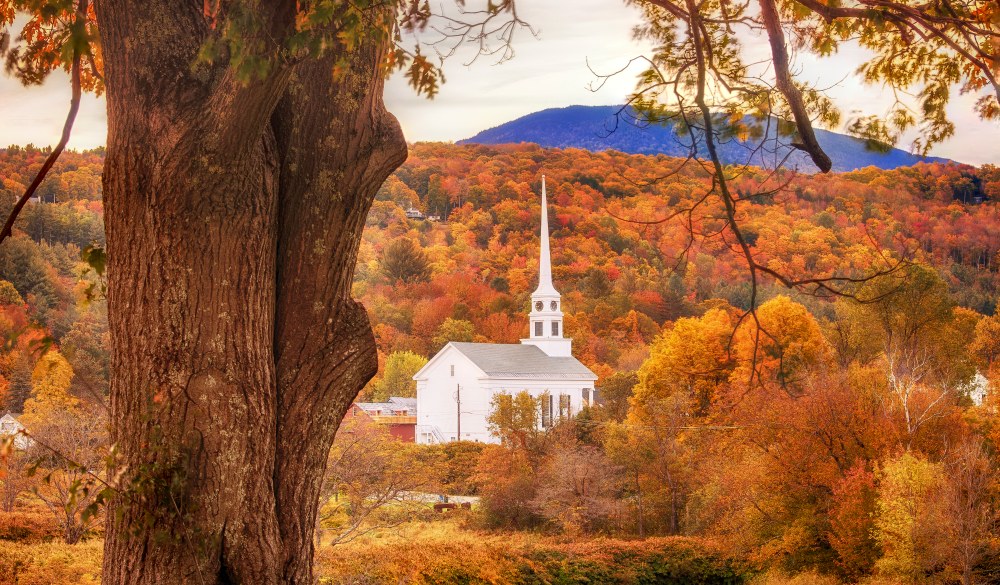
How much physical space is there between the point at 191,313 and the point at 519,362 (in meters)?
50.1

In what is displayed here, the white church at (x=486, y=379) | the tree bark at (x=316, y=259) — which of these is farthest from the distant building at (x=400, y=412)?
the tree bark at (x=316, y=259)

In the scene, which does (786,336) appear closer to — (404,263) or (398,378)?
(398,378)

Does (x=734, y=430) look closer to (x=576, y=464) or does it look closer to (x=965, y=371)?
(x=576, y=464)

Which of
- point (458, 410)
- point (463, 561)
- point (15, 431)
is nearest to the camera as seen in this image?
point (15, 431)

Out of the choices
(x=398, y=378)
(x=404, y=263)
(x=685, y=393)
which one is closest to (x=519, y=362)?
(x=398, y=378)

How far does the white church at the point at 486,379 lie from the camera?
51031 millimetres

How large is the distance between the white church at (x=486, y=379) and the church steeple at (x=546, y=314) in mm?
60

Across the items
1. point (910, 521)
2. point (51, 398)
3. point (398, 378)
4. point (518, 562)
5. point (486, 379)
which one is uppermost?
point (51, 398)

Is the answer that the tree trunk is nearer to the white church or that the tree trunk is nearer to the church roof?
the white church

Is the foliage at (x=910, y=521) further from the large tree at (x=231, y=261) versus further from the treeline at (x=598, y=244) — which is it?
the large tree at (x=231, y=261)

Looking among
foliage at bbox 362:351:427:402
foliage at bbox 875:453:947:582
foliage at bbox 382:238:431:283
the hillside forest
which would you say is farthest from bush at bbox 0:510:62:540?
foliage at bbox 382:238:431:283

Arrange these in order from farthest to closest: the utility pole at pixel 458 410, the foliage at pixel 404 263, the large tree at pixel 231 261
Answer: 1. the foliage at pixel 404 263
2. the utility pole at pixel 458 410
3. the large tree at pixel 231 261

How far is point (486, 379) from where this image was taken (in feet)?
166

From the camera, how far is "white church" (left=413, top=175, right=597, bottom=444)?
51.0 metres
